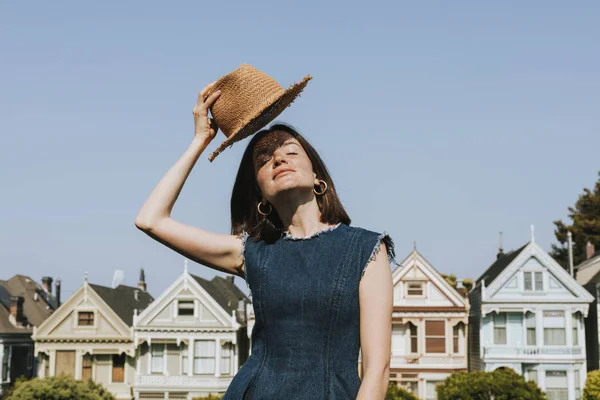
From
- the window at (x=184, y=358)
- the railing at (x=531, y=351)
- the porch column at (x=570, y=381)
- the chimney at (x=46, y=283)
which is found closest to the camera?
the porch column at (x=570, y=381)

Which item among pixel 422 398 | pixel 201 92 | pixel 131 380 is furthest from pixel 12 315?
pixel 201 92

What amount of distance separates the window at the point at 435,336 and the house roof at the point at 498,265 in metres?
3.15

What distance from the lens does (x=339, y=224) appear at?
12.3ft

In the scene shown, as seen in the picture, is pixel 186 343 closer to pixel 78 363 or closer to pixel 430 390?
pixel 78 363

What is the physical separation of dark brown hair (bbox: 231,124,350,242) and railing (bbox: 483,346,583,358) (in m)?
34.3

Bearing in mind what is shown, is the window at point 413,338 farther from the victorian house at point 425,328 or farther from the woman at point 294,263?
the woman at point 294,263

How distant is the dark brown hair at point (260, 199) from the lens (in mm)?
3791

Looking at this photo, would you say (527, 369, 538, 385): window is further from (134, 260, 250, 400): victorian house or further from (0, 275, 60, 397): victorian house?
(0, 275, 60, 397): victorian house

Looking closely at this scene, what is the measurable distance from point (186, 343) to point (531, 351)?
14546 millimetres

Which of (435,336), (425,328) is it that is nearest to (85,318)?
(425,328)

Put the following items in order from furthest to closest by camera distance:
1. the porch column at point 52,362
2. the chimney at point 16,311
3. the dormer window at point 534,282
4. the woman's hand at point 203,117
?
the chimney at point 16,311 → the porch column at point 52,362 → the dormer window at point 534,282 → the woman's hand at point 203,117

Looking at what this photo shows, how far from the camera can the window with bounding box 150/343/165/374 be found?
38844mm

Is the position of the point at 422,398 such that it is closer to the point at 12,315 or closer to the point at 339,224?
the point at 12,315

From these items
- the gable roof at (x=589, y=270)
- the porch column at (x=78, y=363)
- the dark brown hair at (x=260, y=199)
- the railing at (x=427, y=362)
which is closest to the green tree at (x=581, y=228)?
the gable roof at (x=589, y=270)
